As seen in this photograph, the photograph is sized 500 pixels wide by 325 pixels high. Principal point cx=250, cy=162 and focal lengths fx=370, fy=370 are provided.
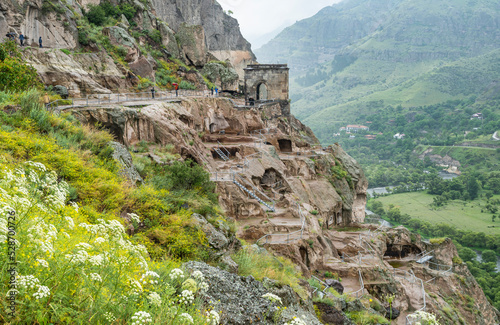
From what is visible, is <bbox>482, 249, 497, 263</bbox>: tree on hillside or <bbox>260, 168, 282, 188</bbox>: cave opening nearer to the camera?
<bbox>260, 168, 282, 188</bbox>: cave opening

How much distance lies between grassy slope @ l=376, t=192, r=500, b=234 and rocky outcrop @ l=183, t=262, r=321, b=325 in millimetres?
70065

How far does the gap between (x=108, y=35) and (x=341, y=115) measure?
162506mm

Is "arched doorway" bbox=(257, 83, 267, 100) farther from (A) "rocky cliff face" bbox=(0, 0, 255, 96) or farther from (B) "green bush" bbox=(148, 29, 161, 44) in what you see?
(B) "green bush" bbox=(148, 29, 161, 44)

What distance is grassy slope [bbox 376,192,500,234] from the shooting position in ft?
226

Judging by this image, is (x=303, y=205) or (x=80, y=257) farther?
(x=303, y=205)

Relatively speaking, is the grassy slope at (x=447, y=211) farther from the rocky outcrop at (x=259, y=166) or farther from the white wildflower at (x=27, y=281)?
the white wildflower at (x=27, y=281)

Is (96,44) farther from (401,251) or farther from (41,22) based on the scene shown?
(401,251)

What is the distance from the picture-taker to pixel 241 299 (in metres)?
7.09

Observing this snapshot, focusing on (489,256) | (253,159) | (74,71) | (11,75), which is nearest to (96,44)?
(74,71)

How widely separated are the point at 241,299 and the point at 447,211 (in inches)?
3255

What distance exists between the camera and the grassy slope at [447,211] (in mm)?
69000

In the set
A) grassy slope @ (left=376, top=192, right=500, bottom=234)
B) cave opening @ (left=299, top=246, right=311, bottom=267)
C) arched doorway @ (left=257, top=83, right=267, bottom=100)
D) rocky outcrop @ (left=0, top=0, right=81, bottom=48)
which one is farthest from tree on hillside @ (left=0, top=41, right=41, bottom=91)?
grassy slope @ (left=376, top=192, right=500, bottom=234)

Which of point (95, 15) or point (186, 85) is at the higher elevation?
point (95, 15)

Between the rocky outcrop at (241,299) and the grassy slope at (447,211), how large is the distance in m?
70.1
